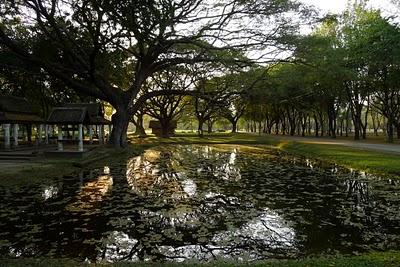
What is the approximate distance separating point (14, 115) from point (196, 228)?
93.6 feet

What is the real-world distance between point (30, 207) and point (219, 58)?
19.8 metres

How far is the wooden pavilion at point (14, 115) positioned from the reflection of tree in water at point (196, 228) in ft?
67.0

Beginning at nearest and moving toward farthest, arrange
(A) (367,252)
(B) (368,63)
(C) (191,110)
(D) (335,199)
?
(A) (367,252)
(D) (335,199)
(B) (368,63)
(C) (191,110)

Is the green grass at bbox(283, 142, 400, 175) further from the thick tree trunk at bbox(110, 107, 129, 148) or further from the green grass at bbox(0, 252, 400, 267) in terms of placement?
the thick tree trunk at bbox(110, 107, 129, 148)

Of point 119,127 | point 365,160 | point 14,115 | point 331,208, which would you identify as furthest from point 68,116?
point 331,208

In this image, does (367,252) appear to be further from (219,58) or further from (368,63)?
(368,63)

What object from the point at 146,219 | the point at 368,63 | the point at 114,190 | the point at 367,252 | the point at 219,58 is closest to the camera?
the point at 367,252

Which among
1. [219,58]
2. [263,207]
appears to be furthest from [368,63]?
[263,207]

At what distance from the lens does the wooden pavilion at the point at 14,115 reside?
103 feet

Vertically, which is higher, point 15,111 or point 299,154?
point 15,111

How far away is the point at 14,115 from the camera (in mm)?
33188

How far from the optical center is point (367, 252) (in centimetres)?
779

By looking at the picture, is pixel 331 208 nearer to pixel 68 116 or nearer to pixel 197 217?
pixel 197 217

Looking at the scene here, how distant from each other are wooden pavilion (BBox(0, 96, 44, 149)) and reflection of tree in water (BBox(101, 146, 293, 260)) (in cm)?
2044
